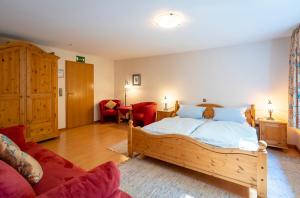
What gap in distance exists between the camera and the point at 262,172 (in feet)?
5.77

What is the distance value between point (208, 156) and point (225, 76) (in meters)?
2.53

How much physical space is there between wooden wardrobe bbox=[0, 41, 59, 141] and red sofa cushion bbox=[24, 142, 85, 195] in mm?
1539

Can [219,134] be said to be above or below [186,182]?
above

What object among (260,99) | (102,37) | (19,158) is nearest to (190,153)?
(19,158)

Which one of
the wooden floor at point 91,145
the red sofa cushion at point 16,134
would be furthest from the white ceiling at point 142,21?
the wooden floor at point 91,145

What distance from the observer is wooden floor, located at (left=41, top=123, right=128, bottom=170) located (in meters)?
2.79

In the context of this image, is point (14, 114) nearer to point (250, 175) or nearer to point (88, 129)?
point (88, 129)

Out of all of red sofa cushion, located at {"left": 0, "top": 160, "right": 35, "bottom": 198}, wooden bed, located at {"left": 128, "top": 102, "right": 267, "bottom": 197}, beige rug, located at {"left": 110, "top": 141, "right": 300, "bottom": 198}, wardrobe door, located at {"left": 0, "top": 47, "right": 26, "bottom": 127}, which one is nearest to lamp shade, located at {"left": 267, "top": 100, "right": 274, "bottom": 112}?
beige rug, located at {"left": 110, "top": 141, "right": 300, "bottom": 198}

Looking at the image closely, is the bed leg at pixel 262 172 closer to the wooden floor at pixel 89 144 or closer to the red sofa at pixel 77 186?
the red sofa at pixel 77 186

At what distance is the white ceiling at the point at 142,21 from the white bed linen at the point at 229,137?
5.54 feet

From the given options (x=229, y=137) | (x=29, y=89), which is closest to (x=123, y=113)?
(x=29, y=89)

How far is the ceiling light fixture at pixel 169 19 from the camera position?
2293 millimetres

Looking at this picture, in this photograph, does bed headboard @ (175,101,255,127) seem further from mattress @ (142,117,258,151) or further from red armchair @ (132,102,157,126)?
mattress @ (142,117,258,151)

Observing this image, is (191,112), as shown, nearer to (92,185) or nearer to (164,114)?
(164,114)
